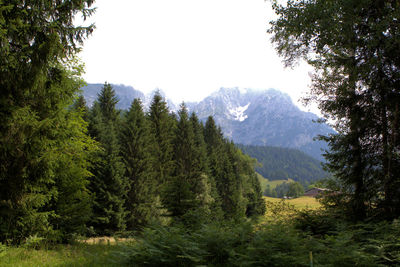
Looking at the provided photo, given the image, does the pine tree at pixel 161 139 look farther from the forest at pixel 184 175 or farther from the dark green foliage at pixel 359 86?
the dark green foliage at pixel 359 86

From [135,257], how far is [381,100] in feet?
30.6

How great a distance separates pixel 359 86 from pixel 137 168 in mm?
23129

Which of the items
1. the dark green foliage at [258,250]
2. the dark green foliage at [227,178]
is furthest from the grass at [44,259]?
the dark green foliage at [227,178]

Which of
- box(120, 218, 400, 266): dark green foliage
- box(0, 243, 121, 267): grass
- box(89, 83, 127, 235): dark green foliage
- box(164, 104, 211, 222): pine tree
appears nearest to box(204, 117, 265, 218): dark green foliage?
box(164, 104, 211, 222): pine tree

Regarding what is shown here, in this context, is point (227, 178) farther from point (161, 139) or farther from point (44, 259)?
point (44, 259)

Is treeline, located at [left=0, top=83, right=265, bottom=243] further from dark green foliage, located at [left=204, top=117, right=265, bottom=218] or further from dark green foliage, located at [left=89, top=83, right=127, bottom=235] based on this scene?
dark green foliage, located at [left=204, top=117, right=265, bottom=218]

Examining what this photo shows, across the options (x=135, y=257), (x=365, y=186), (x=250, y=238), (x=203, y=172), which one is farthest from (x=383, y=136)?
(x=203, y=172)

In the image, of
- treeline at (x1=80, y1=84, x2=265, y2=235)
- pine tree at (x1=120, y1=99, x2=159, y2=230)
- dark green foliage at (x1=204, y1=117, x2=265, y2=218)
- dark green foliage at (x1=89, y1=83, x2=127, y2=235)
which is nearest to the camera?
treeline at (x1=80, y1=84, x2=265, y2=235)

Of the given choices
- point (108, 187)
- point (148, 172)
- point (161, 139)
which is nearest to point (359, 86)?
point (108, 187)

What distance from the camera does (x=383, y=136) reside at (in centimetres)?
909

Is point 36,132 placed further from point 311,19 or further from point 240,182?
point 240,182

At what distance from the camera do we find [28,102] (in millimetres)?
8219

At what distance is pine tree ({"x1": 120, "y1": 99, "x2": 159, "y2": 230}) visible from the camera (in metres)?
26.2

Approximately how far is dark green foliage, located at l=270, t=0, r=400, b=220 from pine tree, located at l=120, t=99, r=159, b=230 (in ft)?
67.4
